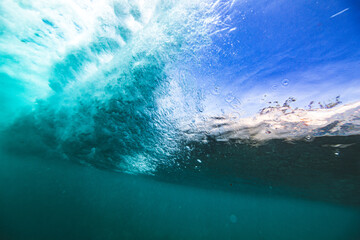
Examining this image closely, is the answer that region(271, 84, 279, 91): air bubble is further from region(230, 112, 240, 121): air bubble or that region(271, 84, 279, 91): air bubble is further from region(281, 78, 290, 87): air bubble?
region(230, 112, 240, 121): air bubble

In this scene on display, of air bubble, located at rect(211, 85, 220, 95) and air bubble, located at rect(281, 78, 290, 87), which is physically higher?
air bubble, located at rect(211, 85, 220, 95)

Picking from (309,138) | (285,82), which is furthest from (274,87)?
(309,138)

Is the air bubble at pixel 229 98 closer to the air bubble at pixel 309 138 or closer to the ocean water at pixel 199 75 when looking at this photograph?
the ocean water at pixel 199 75

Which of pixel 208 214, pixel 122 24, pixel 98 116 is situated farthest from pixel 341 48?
pixel 208 214

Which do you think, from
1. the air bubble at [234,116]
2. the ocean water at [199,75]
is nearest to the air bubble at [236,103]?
the ocean water at [199,75]

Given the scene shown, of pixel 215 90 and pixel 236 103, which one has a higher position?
pixel 215 90

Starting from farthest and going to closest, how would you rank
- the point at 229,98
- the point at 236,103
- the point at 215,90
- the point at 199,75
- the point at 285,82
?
the point at 236,103
the point at 229,98
the point at 215,90
the point at 199,75
the point at 285,82

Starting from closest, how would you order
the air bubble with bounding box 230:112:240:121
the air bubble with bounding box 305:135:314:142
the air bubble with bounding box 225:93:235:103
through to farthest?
the air bubble with bounding box 225:93:235:103
the air bubble with bounding box 230:112:240:121
the air bubble with bounding box 305:135:314:142

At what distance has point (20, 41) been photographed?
7531 millimetres

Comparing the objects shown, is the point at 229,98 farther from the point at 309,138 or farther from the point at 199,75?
the point at 309,138

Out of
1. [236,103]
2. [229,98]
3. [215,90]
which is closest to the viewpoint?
[215,90]

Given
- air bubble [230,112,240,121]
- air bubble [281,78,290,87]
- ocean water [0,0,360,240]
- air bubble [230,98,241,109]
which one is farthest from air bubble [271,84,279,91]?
air bubble [230,112,240,121]

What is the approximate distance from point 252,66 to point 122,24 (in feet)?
16.9

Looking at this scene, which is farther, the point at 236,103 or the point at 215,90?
the point at 236,103
